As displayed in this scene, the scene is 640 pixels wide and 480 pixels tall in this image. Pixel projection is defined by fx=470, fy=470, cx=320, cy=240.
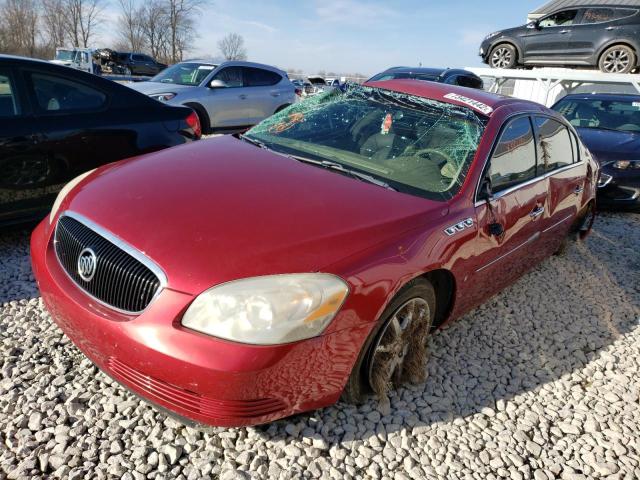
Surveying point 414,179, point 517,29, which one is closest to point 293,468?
point 414,179

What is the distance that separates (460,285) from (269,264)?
122 cm

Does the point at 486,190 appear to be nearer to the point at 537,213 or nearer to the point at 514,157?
the point at 514,157

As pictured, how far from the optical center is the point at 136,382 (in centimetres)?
180

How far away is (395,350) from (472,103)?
165cm

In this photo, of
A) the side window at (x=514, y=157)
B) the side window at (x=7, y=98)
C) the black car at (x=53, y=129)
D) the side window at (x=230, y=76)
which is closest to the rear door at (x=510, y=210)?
the side window at (x=514, y=157)

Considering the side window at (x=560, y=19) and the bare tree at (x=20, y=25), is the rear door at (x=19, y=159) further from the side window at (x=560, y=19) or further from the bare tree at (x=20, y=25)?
the bare tree at (x=20, y=25)

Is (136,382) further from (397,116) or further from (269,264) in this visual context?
(397,116)

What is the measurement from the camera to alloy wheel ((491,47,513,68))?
11914 millimetres

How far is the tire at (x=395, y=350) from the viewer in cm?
209

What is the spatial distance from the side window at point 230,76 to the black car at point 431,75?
279 cm

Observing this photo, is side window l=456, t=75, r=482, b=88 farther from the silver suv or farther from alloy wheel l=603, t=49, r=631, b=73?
the silver suv

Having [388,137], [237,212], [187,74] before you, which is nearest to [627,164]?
[388,137]

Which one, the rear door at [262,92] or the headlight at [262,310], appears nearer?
the headlight at [262,310]

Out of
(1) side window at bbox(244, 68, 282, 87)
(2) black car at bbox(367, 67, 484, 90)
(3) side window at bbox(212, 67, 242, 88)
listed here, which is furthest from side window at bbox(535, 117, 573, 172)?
(1) side window at bbox(244, 68, 282, 87)
